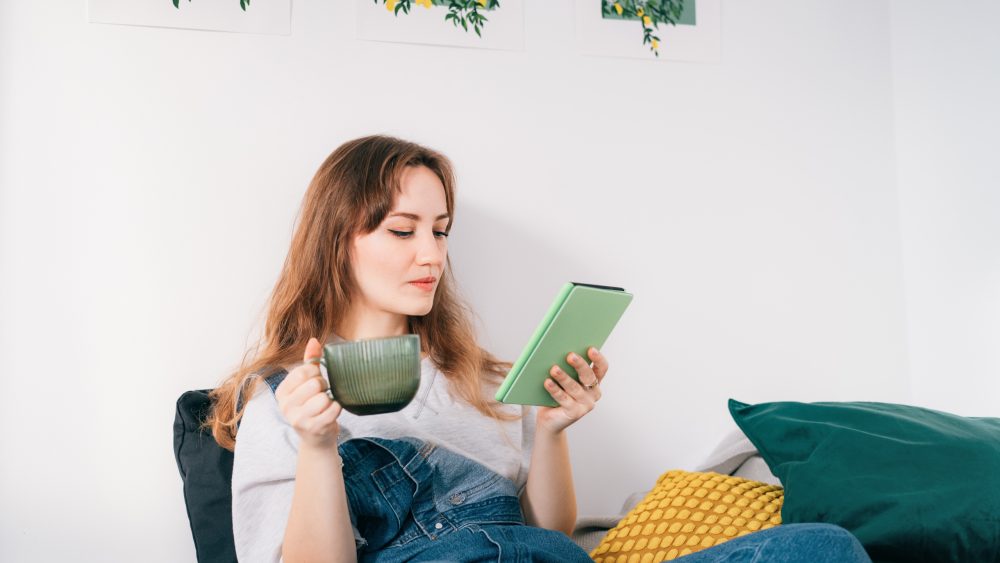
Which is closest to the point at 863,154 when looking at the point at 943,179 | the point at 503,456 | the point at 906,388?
the point at 943,179

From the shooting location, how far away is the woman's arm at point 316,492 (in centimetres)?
95

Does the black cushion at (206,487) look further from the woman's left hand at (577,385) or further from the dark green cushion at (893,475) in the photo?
the dark green cushion at (893,475)

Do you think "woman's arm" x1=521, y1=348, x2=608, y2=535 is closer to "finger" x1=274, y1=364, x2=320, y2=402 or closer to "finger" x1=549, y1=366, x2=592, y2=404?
"finger" x1=549, y1=366, x2=592, y2=404

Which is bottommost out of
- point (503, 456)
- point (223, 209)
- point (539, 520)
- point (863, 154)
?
point (539, 520)

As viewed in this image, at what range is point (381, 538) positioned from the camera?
121 centimetres

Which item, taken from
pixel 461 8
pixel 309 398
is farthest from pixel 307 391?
pixel 461 8

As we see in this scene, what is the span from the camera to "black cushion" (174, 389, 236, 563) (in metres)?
1.31

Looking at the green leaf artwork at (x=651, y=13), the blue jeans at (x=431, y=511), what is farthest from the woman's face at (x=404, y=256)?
the green leaf artwork at (x=651, y=13)

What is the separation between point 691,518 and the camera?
49.3 inches

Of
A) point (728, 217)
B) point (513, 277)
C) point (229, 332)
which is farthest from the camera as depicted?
point (728, 217)

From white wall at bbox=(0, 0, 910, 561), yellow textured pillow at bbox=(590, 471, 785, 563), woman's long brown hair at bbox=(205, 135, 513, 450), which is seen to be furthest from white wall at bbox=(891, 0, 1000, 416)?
woman's long brown hair at bbox=(205, 135, 513, 450)

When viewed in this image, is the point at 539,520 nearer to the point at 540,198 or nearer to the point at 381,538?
the point at 381,538

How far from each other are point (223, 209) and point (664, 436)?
1.09m

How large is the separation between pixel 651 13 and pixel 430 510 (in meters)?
1.24
